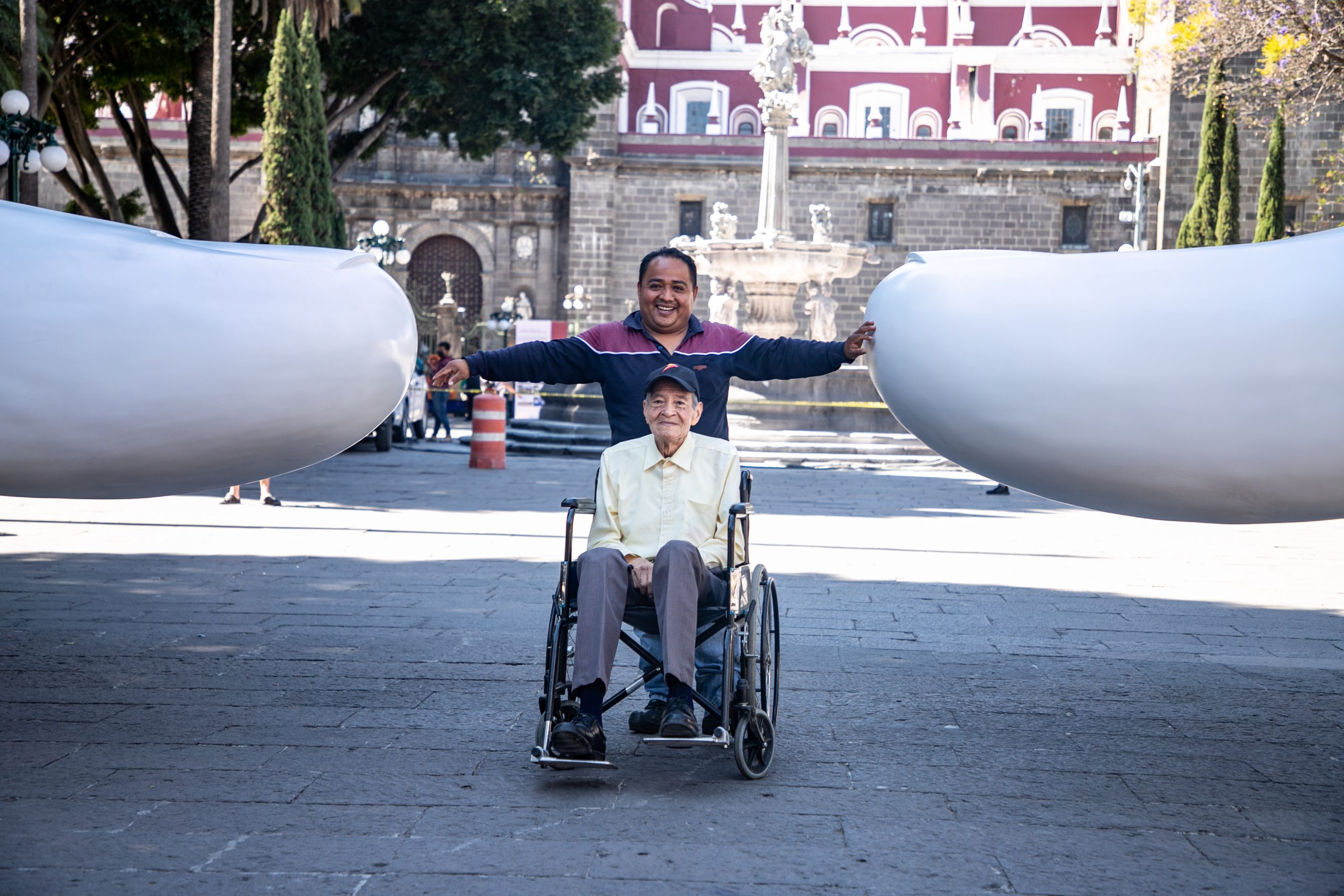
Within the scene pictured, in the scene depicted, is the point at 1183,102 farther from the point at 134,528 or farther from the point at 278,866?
the point at 278,866

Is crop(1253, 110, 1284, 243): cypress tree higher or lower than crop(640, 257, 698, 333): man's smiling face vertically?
higher

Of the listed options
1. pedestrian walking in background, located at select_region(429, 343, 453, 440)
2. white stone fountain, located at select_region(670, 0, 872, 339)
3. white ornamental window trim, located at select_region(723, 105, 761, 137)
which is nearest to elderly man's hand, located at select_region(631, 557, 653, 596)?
pedestrian walking in background, located at select_region(429, 343, 453, 440)

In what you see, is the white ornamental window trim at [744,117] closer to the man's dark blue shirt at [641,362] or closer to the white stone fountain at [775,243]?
the white stone fountain at [775,243]

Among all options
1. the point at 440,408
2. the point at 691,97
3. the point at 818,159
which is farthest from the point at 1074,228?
the point at 440,408

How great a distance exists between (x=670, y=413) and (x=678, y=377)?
10 cm

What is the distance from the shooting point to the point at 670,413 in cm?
393

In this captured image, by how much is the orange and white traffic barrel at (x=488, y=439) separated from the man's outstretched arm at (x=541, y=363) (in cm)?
1137

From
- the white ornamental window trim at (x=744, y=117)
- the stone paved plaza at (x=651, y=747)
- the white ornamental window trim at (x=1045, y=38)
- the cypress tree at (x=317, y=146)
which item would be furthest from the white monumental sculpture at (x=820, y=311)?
the white ornamental window trim at (x=1045, y=38)

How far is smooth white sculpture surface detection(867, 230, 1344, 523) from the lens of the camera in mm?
3314

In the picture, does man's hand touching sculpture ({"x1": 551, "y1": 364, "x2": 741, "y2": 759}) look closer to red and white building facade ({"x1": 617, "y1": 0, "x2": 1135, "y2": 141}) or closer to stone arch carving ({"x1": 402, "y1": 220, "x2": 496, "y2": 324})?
red and white building facade ({"x1": 617, "y1": 0, "x2": 1135, "y2": 141})

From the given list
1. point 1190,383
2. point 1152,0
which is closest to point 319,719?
point 1190,383

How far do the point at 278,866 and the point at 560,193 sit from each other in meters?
37.7

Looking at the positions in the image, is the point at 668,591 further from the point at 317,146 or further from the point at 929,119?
the point at 929,119

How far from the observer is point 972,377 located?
11.8 ft
